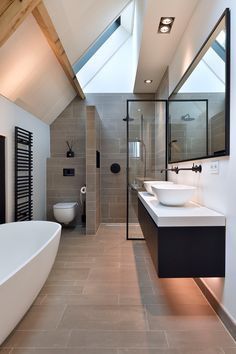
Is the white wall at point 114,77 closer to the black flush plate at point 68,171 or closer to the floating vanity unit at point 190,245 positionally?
the black flush plate at point 68,171

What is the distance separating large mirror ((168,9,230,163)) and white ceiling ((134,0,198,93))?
22.1 inches

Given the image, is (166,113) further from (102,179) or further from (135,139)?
(102,179)

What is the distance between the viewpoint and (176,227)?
68.8 inches

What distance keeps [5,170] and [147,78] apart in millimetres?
2834

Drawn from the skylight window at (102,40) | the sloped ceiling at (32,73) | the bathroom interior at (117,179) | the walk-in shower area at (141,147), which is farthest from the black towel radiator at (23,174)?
the skylight window at (102,40)

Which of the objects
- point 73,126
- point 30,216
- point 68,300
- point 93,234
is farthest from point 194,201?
point 73,126

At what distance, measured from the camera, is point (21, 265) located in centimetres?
159

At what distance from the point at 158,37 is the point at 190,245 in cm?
256

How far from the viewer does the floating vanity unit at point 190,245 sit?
5.72ft

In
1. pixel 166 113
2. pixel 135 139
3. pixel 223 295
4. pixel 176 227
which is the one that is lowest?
pixel 223 295

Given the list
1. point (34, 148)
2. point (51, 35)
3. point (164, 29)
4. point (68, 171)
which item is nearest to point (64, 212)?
point (68, 171)

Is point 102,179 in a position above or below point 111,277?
above

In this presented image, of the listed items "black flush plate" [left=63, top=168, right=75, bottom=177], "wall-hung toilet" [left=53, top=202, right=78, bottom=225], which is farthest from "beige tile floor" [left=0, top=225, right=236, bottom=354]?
"black flush plate" [left=63, top=168, right=75, bottom=177]

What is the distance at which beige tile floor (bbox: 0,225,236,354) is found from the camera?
1.62 meters
